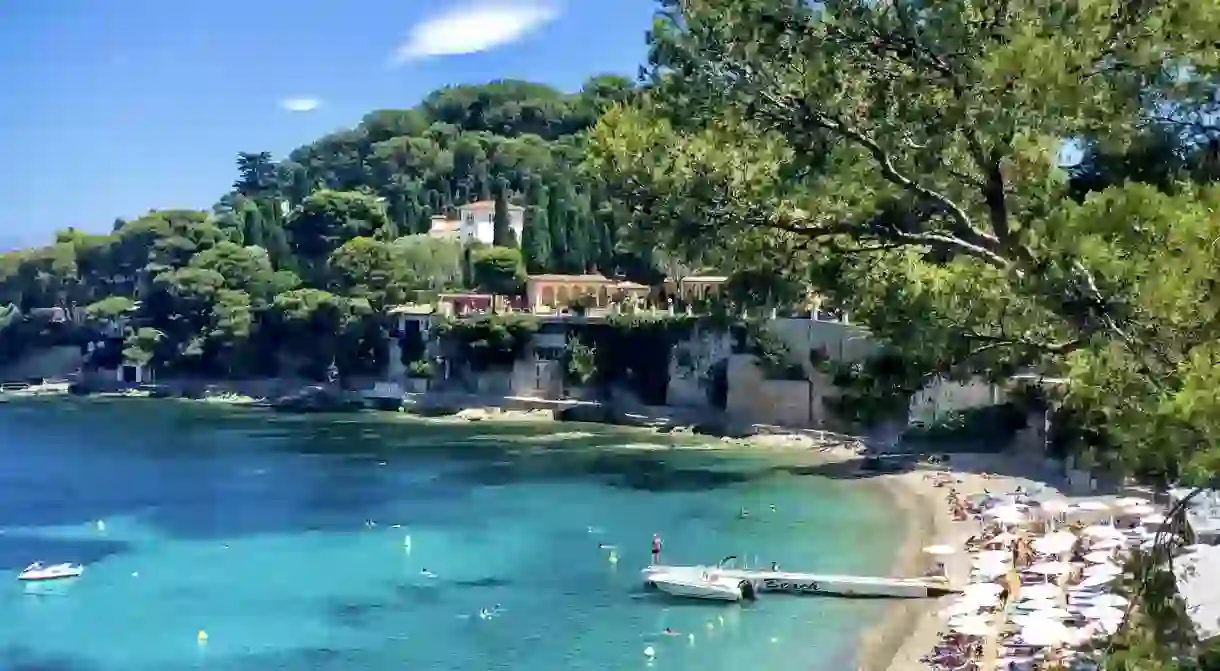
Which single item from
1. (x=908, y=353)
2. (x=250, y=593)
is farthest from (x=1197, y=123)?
(x=250, y=593)

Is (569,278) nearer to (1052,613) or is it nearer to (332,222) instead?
(332,222)

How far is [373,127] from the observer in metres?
110

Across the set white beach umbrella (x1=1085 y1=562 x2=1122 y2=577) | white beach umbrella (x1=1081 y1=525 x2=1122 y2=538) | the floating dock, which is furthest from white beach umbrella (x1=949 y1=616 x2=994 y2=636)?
white beach umbrella (x1=1081 y1=525 x2=1122 y2=538)

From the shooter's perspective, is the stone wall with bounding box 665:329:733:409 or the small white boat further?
the stone wall with bounding box 665:329:733:409

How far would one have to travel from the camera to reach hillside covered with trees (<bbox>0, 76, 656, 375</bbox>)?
63.4m

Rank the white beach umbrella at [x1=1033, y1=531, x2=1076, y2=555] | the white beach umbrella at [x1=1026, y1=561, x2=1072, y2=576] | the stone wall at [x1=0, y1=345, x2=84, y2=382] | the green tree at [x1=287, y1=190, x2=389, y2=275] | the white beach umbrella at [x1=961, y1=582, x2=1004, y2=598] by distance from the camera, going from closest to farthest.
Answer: the white beach umbrella at [x1=961, y1=582, x2=1004, y2=598], the white beach umbrella at [x1=1026, y1=561, x2=1072, y2=576], the white beach umbrella at [x1=1033, y1=531, x2=1076, y2=555], the green tree at [x1=287, y1=190, x2=389, y2=275], the stone wall at [x1=0, y1=345, x2=84, y2=382]

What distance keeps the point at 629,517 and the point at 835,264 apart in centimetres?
2380

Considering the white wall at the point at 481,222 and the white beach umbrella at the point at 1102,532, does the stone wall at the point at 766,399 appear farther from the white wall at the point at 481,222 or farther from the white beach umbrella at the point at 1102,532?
the white wall at the point at 481,222

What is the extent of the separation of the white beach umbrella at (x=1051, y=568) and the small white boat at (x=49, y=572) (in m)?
18.3

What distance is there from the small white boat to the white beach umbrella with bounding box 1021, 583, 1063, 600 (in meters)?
18.1

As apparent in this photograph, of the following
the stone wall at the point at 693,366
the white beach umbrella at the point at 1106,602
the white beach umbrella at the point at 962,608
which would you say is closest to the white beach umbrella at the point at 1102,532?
the white beach umbrella at the point at 1106,602

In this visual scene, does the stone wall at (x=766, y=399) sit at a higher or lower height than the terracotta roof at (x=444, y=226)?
lower

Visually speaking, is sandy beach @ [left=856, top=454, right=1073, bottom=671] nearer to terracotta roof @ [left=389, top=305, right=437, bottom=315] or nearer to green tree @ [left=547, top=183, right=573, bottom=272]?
green tree @ [left=547, top=183, right=573, bottom=272]

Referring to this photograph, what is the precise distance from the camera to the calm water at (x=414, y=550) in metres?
20.7
